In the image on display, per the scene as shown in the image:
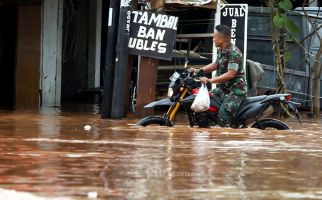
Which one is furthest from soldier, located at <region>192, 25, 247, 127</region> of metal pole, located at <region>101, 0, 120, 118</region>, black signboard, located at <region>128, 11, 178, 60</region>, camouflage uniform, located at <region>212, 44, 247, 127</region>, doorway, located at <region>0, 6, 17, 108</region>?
doorway, located at <region>0, 6, 17, 108</region>

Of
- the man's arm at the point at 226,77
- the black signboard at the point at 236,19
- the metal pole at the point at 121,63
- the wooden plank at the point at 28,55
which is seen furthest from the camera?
the wooden plank at the point at 28,55

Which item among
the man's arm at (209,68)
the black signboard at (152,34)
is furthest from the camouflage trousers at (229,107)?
the black signboard at (152,34)

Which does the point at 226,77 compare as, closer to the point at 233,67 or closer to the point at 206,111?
the point at 233,67

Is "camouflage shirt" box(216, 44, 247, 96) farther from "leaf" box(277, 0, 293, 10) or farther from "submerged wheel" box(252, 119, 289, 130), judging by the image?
"leaf" box(277, 0, 293, 10)

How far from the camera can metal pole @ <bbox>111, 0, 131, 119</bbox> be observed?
11.6 meters

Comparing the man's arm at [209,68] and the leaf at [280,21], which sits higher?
the leaf at [280,21]

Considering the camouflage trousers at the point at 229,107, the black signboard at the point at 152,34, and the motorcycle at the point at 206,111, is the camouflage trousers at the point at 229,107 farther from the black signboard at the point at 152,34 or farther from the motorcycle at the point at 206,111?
the black signboard at the point at 152,34

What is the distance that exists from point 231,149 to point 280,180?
1.95 metres

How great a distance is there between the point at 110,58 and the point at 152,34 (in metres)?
0.80

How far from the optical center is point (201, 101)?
9.07m

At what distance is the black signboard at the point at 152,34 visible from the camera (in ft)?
38.5

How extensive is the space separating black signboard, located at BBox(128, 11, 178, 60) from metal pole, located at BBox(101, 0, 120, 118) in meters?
0.30

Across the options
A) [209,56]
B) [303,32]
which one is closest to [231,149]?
[209,56]

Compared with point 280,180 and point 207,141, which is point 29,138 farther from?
point 280,180
